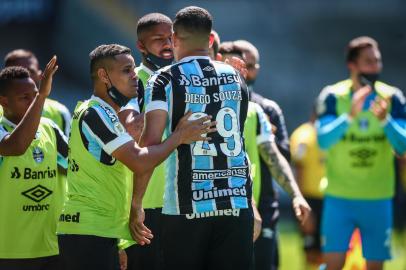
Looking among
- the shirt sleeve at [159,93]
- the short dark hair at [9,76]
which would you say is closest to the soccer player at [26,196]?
the short dark hair at [9,76]

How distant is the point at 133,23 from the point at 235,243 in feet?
42.4

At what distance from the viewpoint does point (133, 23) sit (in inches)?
738

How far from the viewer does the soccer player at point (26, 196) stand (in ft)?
23.8

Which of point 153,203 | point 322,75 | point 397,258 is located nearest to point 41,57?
point 322,75

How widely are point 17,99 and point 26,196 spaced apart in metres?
0.69

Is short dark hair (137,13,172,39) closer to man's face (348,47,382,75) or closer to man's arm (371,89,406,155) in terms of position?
man's arm (371,89,406,155)

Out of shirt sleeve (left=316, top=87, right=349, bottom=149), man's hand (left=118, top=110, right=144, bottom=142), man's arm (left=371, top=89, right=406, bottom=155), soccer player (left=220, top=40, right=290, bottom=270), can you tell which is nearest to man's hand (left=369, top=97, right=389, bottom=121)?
man's arm (left=371, top=89, right=406, bottom=155)

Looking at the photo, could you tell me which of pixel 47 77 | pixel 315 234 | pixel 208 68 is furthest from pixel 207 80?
pixel 315 234

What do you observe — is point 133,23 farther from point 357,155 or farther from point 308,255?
point 357,155

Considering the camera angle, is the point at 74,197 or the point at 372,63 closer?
the point at 74,197

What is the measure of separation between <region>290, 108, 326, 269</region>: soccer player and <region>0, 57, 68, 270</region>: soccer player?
216 inches

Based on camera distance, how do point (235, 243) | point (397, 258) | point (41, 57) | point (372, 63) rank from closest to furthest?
point (235, 243)
point (372, 63)
point (397, 258)
point (41, 57)

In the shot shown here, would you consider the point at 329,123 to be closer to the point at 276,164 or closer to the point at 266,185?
the point at 266,185

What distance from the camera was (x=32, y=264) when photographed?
730 cm
